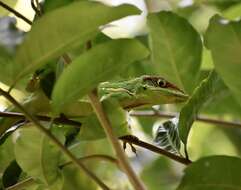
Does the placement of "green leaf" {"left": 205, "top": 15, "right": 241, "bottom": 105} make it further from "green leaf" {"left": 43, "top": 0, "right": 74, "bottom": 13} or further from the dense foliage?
"green leaf" {"left": 43, "top": 0, "right": 74, "bottom": 13}

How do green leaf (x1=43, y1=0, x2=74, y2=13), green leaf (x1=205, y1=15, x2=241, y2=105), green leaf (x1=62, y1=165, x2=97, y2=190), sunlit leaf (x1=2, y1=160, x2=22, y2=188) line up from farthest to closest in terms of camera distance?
green leaf (x1=62, y1=165, x2=97, y2=190), sunlit leaf (x1=2, y1=160, x2=22, y2=188), green leaf (x1=43, y1=0, x2=74, y2=13), green leaf (x1=205, y1=15, x2=241, y2=105)

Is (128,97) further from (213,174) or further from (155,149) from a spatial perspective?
(213,174)

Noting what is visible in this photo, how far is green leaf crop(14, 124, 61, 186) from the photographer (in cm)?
72

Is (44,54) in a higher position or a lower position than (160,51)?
higher

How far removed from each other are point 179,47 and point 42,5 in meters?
0.20

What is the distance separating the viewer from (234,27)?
22.0 inches

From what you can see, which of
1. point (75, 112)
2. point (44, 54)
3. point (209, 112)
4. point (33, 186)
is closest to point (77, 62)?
point (44, 54)

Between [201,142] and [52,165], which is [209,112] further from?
[52,165]

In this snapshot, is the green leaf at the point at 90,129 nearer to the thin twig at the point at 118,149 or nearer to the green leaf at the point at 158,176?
the thin twig at the point at 118,149

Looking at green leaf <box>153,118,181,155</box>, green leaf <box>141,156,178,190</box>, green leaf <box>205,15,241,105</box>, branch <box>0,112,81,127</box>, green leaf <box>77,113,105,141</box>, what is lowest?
green leaf <box>141,156,178,190</box>

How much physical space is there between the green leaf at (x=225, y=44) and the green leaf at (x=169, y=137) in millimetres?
273

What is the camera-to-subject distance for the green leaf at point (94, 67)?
603 mm

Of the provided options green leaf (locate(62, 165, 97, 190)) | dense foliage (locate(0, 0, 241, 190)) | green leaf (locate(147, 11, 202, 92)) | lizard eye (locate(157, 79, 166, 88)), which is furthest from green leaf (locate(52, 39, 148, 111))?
green leaf (locate(62, 165, 97, 190))

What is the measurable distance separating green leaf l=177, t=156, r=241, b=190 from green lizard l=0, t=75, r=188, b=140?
0.16 meters
